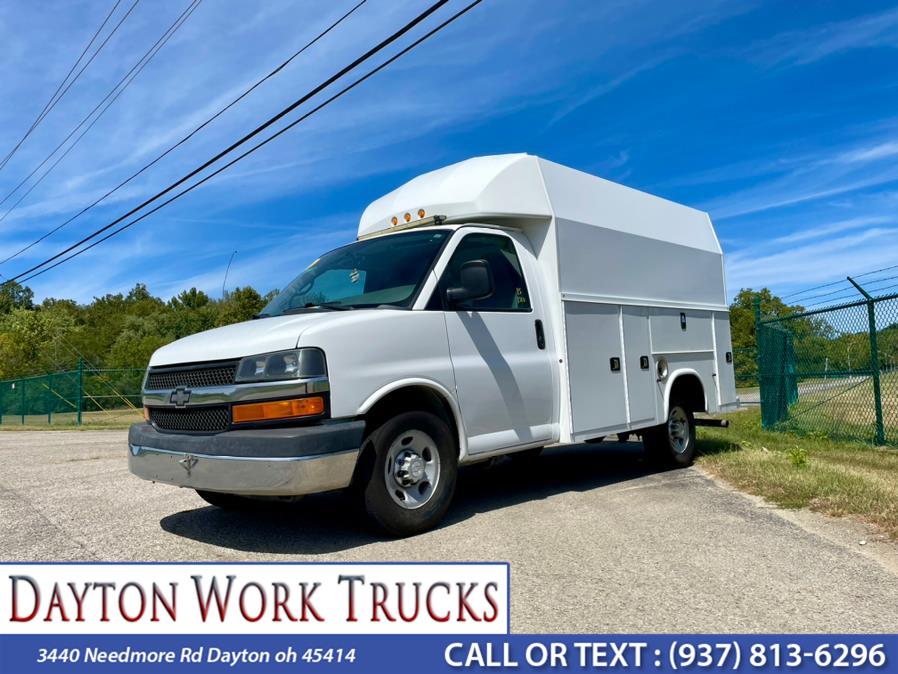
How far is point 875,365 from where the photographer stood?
9.52m

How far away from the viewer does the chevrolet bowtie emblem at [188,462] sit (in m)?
4.66

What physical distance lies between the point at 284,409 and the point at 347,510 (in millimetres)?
1647

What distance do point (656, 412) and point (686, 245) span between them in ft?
7.47

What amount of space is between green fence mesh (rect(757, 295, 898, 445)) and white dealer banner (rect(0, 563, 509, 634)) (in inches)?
314

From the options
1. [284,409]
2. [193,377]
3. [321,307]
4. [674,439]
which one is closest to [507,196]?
[321,307]

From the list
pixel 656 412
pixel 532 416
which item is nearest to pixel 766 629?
pixel 532 416

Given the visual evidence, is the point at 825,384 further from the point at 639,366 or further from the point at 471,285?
the point at 471,285

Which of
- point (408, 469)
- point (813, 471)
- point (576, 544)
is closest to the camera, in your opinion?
point (576, 544)

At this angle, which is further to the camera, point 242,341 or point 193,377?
point 193,377

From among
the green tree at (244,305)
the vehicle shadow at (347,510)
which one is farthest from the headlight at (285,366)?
the green tree at (244,305)

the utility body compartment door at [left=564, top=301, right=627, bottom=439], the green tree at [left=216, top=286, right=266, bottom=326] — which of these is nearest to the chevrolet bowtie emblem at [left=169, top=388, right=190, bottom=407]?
the utility body compartment door at [left=564, top=301, right=627, bottom=439]

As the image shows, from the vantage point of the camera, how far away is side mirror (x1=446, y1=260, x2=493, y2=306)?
210 inches

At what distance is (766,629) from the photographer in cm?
331

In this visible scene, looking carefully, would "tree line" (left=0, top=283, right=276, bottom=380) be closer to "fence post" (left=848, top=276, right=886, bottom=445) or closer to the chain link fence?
→ the chain link fence
